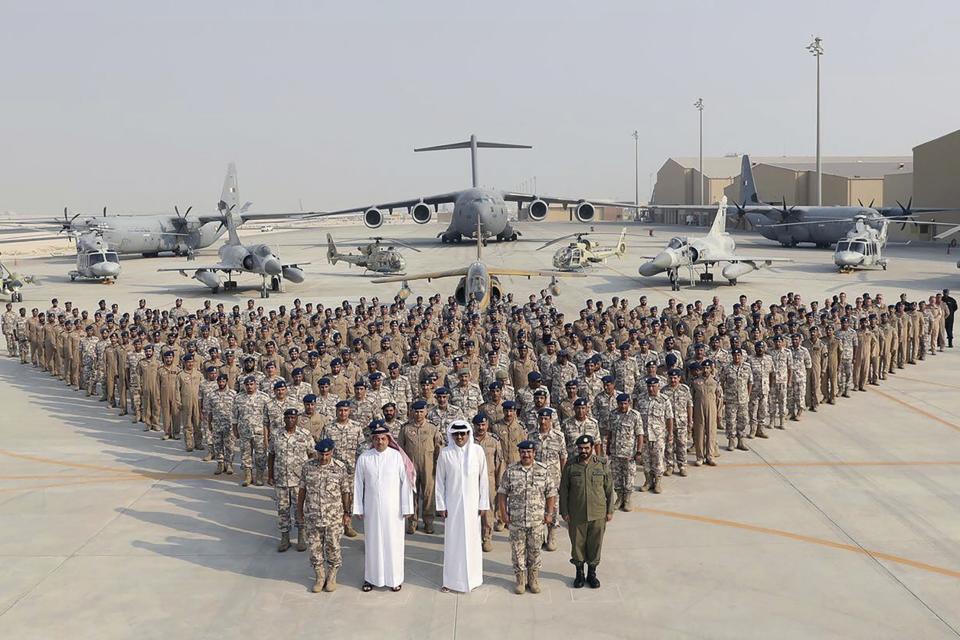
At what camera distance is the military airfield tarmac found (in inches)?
234

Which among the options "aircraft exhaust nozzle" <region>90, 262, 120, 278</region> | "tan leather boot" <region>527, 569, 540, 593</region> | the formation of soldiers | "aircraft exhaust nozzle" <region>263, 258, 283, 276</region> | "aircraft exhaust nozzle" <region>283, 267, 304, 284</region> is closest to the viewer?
"tan leather boot" <region>527, 569, 540, 593</region>

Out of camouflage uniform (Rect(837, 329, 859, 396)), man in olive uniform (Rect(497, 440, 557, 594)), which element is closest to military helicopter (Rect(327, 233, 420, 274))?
camouflage uniform (Rect(837, 329, 859, 396))

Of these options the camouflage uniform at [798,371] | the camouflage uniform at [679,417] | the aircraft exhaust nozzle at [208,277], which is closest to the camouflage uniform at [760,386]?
the camouflage uniform at [798,371]

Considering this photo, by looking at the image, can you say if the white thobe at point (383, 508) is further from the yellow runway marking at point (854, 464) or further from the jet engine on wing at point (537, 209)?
the jet engine on wing at point (537, 209)

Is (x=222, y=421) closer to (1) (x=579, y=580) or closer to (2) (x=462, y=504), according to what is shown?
(2) (x=462, y=504)

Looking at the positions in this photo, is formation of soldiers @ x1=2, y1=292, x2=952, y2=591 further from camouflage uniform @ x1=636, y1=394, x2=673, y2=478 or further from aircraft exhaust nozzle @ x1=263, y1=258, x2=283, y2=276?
aircraft exhaust nozzle @ x1=263, y1=258, x2=283, y2=276

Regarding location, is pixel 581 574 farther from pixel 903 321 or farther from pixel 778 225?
pixel 778 225

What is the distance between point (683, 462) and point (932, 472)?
2.84 meters

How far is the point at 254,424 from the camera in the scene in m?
8.62

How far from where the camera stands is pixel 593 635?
18.7 feet

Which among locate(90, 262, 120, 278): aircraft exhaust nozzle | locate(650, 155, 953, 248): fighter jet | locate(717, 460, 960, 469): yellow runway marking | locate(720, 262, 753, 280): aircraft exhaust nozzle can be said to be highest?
locate(650, 155, 953, 248): fighter jet

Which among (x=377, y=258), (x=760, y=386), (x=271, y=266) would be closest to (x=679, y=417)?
(x=760, y=386)

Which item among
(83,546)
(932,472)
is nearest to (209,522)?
(83,546)

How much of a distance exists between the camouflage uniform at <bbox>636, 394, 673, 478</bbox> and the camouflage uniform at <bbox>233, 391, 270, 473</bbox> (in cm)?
404
